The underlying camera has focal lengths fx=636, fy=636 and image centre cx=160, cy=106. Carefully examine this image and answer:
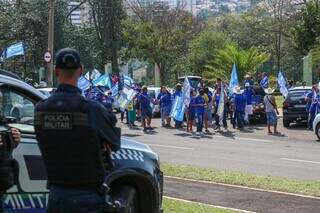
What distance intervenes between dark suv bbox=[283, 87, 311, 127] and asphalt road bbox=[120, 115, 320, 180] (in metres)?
0.44

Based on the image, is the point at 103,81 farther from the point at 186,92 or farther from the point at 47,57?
the point at 186,92

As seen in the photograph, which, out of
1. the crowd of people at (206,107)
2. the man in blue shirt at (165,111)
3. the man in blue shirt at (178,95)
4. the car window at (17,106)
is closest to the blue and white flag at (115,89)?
the crowd of people at (206,107)

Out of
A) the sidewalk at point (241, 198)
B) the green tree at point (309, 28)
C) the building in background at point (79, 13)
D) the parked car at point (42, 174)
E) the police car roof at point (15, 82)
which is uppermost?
the building in background at point (79, 13)

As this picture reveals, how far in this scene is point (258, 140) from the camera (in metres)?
20.0

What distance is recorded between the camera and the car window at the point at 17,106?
604cm

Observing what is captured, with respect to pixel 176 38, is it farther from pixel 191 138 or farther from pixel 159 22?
pixel 191 138

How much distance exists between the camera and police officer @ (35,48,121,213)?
428 centimetres

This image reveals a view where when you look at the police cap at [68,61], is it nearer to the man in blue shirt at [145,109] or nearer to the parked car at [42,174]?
the parked car at [42,174]

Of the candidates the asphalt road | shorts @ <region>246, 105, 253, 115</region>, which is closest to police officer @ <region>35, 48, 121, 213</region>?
the asphalt road

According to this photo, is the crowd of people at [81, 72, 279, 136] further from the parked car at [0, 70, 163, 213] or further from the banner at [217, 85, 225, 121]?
the parked car at [0, 70, 163, 213]

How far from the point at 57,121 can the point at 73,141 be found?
18 centimetres

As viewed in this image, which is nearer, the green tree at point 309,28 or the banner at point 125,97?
the banner at point 125,97

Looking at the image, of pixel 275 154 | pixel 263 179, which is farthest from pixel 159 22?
pixel 263 179

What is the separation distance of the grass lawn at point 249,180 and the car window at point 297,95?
1235cm
